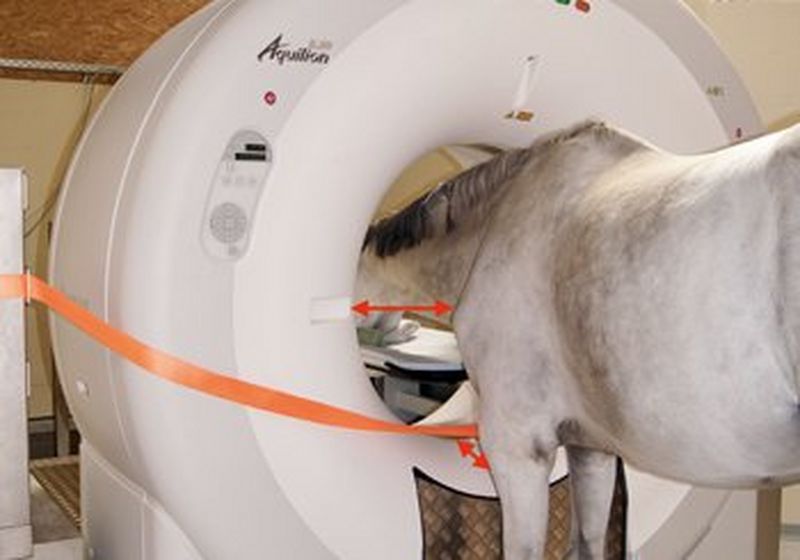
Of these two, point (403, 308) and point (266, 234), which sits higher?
point (266, 234)

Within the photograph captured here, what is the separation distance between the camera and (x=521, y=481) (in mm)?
1280

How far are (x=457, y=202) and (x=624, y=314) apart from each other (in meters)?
0.58

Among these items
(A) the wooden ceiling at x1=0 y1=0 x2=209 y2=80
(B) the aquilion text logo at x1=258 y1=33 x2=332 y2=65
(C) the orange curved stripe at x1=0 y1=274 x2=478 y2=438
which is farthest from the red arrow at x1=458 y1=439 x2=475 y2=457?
(A) the wooden ceiling at x1=0 y1=0 x2=209 y2=80

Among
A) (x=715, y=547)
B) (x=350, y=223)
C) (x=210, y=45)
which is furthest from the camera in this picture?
(x=715, y=547)

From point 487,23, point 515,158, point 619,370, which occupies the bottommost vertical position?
point 619,370

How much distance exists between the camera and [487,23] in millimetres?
1476

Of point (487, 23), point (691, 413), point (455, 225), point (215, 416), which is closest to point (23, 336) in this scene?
point (215, 416)

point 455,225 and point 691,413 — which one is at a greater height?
point 455,225

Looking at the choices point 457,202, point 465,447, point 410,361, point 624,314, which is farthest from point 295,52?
point 410,361

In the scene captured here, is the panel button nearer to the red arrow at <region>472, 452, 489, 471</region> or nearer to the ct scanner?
the ct scanner

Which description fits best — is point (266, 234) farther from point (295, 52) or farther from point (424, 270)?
point (424, 270)

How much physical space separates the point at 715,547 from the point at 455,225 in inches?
35.3

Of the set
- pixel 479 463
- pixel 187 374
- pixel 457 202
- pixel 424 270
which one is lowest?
pixel 479 463

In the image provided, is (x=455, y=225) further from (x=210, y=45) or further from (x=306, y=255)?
(x=210, y=45)
